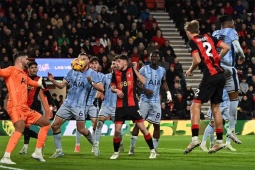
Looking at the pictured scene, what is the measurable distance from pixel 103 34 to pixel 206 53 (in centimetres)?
1792

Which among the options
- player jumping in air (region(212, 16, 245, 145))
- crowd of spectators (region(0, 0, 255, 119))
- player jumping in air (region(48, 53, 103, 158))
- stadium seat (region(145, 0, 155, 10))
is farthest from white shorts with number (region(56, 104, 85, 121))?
stadium seat (region(145, 0, 155, 10))

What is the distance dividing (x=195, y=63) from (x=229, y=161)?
6.28ft

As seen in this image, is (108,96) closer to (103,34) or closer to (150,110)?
(150,110)

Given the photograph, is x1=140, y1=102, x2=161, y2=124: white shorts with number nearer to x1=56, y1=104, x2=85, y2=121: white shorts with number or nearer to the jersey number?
x1=56, y1=104, x2=85, y2=121: white shorts with number

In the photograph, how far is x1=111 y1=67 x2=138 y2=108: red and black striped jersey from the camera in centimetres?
1459

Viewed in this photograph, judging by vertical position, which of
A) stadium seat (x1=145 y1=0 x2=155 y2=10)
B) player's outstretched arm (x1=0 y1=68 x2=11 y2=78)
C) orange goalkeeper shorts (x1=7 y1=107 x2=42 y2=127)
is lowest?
orange goalkeeper shorts (x1=7 y1=107 x2=42 y2=127)

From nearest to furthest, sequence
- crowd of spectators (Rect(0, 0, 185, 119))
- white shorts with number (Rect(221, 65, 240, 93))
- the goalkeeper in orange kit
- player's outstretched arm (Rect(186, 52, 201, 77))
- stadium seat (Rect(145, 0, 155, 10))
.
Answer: the goalkeeper in orange kit
player's outstretched arm (Rect(186, 52, 201, 77))
white shorts with number (Rect(221, 65, 240, 93))
crowd of spectators (Rect(0, 0, 185, 119))
stadium seat (Rect(145, 0, 155, 10))

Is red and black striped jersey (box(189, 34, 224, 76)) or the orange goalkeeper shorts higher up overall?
red and black striped jersey (box(189, 34, 224, 76))

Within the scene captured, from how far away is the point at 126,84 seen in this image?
48.2 feet

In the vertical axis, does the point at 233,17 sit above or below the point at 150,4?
below

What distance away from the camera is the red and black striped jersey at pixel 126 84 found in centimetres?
1459

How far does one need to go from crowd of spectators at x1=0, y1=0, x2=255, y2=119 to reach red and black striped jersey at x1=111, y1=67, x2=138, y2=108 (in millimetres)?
13668

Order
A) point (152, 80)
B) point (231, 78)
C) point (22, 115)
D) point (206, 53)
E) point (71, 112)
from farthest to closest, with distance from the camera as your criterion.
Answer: point (152, 80)
point (231, 78)
point (71, 112)
point (206, 53)
point (22, 115)

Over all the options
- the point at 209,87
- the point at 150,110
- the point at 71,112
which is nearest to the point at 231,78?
the point at 150,110
